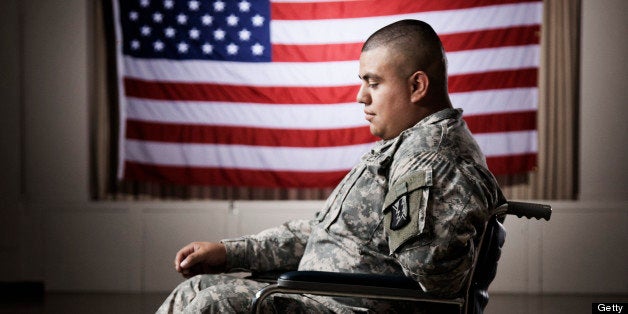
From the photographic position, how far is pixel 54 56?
5.07 meters

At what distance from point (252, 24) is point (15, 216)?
2.25 metres

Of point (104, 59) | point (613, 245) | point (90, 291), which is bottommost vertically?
point (90, 291)

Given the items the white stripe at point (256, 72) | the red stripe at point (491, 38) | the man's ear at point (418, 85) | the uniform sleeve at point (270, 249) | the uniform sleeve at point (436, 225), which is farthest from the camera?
the white stripe at point (256, 72)

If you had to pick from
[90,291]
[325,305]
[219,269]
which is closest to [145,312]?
[90,291]

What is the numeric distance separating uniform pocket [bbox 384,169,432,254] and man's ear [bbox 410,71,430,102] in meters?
0.28

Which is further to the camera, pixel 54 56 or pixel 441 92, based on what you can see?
pixel 54 56

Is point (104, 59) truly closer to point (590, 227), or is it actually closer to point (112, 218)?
point (112, 218)

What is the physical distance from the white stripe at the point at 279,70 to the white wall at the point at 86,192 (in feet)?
1.68

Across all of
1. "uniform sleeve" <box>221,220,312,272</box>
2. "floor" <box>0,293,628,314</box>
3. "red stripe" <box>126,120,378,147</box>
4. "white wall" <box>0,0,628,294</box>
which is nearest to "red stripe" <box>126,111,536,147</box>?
"red stripe" <box>126,120,378,147</box>

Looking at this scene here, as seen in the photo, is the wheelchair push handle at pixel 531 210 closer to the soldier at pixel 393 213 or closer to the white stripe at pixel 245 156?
the soldier at pixel 393 213

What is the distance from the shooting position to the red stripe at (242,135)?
190 inches

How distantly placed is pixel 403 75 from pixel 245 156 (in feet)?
11.0

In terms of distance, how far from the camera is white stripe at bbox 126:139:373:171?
4.85 meters

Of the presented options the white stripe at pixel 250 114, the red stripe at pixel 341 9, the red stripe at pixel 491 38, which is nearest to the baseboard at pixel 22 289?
the white stripe at pixel 250 114
